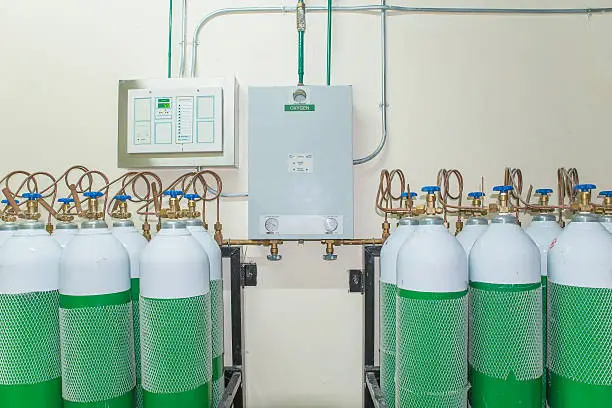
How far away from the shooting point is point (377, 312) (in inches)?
63.3

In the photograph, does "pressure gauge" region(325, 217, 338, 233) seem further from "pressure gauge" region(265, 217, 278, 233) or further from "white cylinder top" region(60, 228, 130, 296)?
"white cylinder top" region(60, 228, 130, 296)

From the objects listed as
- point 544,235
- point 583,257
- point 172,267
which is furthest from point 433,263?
point 172,267

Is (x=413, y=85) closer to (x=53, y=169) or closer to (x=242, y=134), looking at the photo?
(x=242, y=134)

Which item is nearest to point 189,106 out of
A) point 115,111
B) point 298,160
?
point 115,111

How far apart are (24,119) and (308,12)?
1191 millimetres

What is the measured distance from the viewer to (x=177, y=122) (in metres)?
1.54

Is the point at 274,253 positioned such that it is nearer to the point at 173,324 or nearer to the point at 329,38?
the point at 173,324

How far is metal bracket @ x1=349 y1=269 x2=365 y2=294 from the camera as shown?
160cm

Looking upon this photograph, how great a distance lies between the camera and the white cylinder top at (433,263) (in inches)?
37.4

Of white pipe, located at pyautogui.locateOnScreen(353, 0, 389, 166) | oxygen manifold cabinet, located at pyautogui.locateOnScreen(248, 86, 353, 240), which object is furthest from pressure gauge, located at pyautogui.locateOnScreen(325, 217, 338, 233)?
white pipe, located at pyautogui.locateOnScreen(353, 0, 389, 166)

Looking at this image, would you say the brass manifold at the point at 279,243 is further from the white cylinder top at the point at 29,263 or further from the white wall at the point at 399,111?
the white cylinder top at the point at 29,263

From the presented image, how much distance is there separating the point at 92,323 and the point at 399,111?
1.24 m

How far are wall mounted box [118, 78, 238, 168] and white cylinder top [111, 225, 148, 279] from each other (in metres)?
0.38

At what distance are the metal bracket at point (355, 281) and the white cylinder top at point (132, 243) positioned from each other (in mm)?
757
